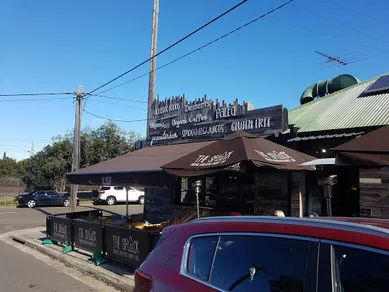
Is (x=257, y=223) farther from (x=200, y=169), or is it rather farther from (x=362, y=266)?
(x=200, y=169)

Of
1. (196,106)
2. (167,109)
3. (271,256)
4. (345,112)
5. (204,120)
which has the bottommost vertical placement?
(271,256)

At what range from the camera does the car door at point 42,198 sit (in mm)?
29180

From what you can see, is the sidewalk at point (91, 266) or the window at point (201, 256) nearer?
the window at point (201, 256)

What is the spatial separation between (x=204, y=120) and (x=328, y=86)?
457cm

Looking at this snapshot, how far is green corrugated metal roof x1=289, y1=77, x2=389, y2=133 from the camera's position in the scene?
26.6 ft

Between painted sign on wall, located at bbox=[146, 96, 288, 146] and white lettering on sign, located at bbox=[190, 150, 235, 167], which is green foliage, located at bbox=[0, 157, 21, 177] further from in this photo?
white lettering on sign, located at bbox=[190, 150, 235, 167]

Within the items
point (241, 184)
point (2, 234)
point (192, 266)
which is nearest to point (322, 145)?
point (241, 184)

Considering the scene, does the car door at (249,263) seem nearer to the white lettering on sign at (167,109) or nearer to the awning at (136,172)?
the awning at (136,172)

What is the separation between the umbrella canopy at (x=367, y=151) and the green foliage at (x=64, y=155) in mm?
33757

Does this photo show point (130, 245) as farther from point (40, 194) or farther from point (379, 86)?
point (40, 194)

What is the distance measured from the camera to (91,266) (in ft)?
27.7

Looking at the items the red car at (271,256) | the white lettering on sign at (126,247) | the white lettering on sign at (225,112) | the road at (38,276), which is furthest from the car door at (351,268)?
the white lettering on sign at (225,112)

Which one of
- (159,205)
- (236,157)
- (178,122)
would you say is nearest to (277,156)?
(236,157)

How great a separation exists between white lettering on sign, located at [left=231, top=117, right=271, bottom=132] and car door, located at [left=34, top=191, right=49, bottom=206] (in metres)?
23.0
